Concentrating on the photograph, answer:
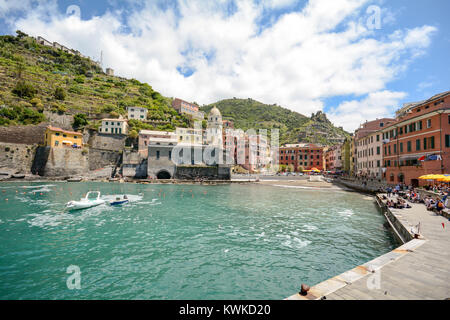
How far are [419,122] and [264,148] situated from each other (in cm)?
5661

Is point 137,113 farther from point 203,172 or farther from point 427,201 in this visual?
point 427,201

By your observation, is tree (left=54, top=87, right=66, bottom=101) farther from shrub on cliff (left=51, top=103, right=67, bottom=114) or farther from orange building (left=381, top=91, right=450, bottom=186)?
orange building (left=381, top=91, right=450, bottom=186)

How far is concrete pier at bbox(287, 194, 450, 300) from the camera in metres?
4.76

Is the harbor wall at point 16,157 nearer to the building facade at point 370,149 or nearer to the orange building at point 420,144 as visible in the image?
the orange building at point 420,144

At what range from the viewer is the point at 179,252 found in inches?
399

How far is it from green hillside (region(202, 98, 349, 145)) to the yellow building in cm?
9260

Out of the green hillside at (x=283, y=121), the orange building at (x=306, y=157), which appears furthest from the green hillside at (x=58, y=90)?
the green hillside at (x=283, y=121)

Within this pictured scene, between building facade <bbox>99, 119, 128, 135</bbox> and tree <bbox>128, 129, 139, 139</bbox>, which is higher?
building facade <bbox>99, 119, 128, 135</bbox>

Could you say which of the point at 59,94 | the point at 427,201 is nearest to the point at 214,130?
the point at 59,94

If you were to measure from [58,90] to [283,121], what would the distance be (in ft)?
414

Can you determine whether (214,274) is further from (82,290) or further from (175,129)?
(175,129)

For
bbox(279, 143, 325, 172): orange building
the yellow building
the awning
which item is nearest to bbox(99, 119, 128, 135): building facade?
the yellow building

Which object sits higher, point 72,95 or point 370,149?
point 72,95

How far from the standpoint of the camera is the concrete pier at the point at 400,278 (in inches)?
187
